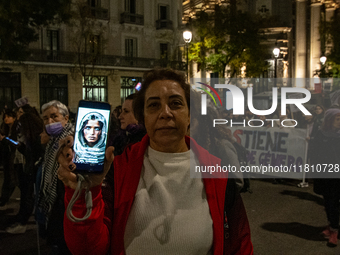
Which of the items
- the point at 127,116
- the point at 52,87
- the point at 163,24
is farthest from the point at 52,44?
the point at 127,116

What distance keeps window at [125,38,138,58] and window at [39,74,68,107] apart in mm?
6654

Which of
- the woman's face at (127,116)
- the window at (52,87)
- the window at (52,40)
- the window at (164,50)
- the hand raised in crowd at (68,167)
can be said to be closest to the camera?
the hand raised in crowd at (68,167)

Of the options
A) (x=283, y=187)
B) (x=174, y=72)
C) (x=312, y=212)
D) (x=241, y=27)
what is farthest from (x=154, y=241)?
(x=241, y=27)

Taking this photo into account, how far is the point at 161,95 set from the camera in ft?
6.50

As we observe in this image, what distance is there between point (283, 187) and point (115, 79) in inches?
951

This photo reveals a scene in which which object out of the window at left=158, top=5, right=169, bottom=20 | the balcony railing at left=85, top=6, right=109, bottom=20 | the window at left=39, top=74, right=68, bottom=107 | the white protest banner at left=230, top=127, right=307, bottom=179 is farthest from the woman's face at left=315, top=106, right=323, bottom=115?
the window at left=158, top=5, right=169, bottom=20

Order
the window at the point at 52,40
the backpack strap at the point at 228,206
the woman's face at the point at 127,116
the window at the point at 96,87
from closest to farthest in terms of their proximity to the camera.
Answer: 1. the backpack strap at the point at 228,206
2. the woman's face at the point at 127,116
3. the window at the point at 52,40
4. the window at the point at 96,87

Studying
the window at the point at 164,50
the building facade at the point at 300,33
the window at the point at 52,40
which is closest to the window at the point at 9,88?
the window at the point at 52,40

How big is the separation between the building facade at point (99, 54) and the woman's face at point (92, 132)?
81.9 ft

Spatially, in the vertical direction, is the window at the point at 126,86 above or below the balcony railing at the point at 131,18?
below

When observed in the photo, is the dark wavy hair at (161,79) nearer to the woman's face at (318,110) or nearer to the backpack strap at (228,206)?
the backpack strap at (228,206)

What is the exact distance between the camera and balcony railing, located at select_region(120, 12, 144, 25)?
30.7m

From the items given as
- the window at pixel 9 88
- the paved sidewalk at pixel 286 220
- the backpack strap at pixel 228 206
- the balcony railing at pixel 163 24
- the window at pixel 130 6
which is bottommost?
the paved sidewalk at pixel 286 220

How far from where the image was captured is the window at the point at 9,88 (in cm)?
2575
